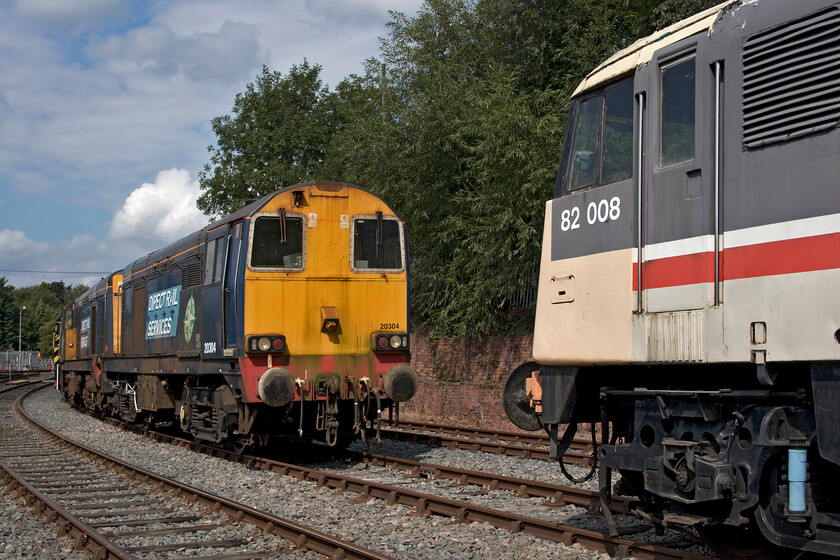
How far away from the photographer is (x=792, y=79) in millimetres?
4520

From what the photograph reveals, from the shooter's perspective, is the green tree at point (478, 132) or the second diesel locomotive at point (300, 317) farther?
the green tree at point (478, 132)

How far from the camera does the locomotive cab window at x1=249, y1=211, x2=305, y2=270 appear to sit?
11555 mm

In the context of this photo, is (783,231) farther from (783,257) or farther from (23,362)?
(23,362)

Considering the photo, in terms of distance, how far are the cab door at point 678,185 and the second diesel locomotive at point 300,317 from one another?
685 cm

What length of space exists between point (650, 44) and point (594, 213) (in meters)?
1.19

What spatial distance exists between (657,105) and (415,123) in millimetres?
16781

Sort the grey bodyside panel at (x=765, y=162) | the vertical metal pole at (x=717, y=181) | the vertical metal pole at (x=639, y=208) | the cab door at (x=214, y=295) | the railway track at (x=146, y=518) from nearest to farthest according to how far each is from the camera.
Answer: the grey bodyside panel at (x=765, y=162) → the vertical metal pole at (x=717, y=181) → the vertical metal pole at (x=639, y=208) → the railway track at (x=146, y=518) → the cab door at (x=214, y=295)

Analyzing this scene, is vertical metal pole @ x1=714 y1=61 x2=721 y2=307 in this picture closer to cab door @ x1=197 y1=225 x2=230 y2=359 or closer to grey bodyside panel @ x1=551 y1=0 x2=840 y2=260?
grey bodyside panel @ x1=551 y1=0 x2=840 y2=260

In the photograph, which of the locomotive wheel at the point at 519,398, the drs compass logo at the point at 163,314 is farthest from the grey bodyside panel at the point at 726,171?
the drs compass logo at the point at 163,314

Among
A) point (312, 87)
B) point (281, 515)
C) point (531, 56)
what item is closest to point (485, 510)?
point (281, 515)

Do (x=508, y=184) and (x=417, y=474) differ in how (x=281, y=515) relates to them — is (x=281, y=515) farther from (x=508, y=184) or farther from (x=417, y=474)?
(x=508, y=184)

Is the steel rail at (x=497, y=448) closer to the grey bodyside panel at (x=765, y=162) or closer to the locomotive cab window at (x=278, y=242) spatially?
the locomotive cab window at (x=278, y=242)

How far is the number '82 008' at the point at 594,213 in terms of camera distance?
561cm

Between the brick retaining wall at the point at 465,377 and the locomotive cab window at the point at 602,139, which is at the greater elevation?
the locomotive cab window at the point at 602,139
